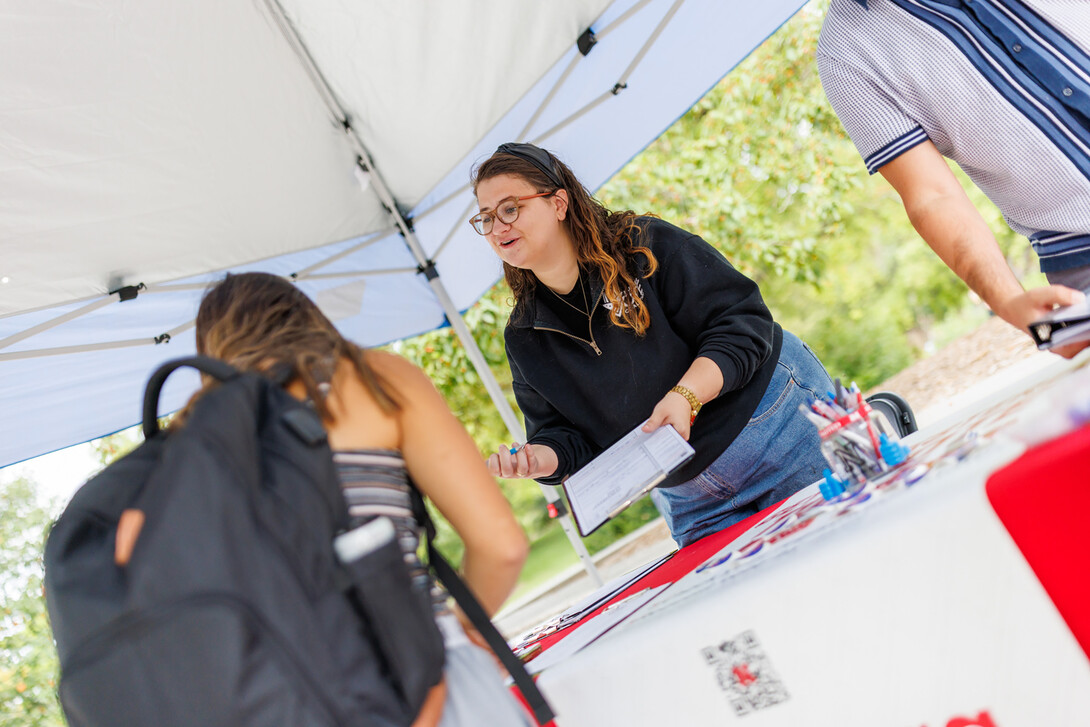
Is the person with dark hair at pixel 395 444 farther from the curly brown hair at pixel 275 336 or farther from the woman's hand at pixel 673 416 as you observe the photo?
the woman's hand at pixel 673 416

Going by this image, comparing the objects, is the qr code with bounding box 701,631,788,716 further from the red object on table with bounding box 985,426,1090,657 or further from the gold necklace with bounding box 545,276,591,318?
the gold necklace with bounding box 545,276,591,318

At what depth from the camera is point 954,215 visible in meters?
1.56

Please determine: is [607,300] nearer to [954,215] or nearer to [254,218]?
[954,215]

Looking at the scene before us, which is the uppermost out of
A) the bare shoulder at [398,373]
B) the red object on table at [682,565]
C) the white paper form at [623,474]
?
the bare shoulder at [398,373]

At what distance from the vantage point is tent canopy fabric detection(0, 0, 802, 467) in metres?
2.26

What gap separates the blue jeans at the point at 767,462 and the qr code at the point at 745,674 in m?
1.02

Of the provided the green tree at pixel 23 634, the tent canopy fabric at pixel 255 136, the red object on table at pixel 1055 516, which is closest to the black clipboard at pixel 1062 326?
the red object on table at pixel 1055 516

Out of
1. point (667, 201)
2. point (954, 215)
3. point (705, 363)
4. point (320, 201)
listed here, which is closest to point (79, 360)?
point (320, 201)

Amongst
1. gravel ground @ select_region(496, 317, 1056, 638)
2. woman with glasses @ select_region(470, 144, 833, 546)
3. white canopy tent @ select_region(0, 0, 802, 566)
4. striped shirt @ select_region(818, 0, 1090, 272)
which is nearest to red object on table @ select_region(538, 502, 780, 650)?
woman with glasses @ select_region(470, 144, 833, 546)

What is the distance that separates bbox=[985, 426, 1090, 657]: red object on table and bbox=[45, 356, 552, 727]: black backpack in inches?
29.8

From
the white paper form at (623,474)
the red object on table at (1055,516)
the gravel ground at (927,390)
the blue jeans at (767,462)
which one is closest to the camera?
the red object on table at (1055,516)

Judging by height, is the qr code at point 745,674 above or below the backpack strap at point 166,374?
below

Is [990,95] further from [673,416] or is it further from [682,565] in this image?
[682,565]

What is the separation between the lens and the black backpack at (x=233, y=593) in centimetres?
83
